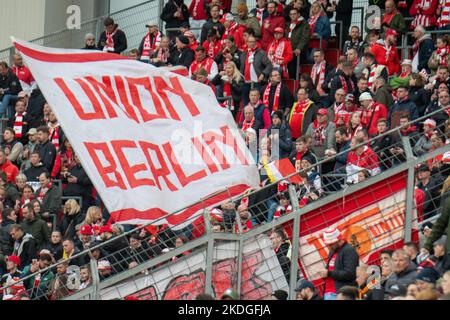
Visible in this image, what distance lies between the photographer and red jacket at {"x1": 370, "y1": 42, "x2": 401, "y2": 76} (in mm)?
23797

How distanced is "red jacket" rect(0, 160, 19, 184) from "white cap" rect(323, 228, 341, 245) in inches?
380

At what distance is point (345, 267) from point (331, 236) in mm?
827

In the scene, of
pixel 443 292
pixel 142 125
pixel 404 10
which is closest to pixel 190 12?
pixel 404 10

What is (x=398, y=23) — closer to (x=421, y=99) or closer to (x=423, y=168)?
(x=421, y=99)

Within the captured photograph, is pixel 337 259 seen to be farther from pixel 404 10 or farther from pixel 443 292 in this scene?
pixel 404 10

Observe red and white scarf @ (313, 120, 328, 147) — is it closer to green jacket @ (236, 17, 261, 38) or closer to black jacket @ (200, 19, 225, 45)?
green jacket @ (236, 17, 261, 38)

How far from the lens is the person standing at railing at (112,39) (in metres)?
28.3

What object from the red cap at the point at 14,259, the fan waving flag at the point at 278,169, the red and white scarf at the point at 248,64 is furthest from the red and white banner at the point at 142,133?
the red and white scarf at the point at 248,64

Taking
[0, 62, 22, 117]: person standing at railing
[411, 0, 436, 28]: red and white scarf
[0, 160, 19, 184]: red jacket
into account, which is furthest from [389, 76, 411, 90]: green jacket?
[0, 62, 22, 117]: person standing at railing

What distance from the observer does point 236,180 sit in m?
16.7

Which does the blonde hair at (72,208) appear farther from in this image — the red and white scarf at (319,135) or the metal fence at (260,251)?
the metal fence at (260,251)

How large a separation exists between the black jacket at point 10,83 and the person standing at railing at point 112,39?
1943mm

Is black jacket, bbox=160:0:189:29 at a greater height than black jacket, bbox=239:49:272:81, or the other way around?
black jacket, bbox=160:0:189:29

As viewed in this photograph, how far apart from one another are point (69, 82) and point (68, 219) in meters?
7.57
